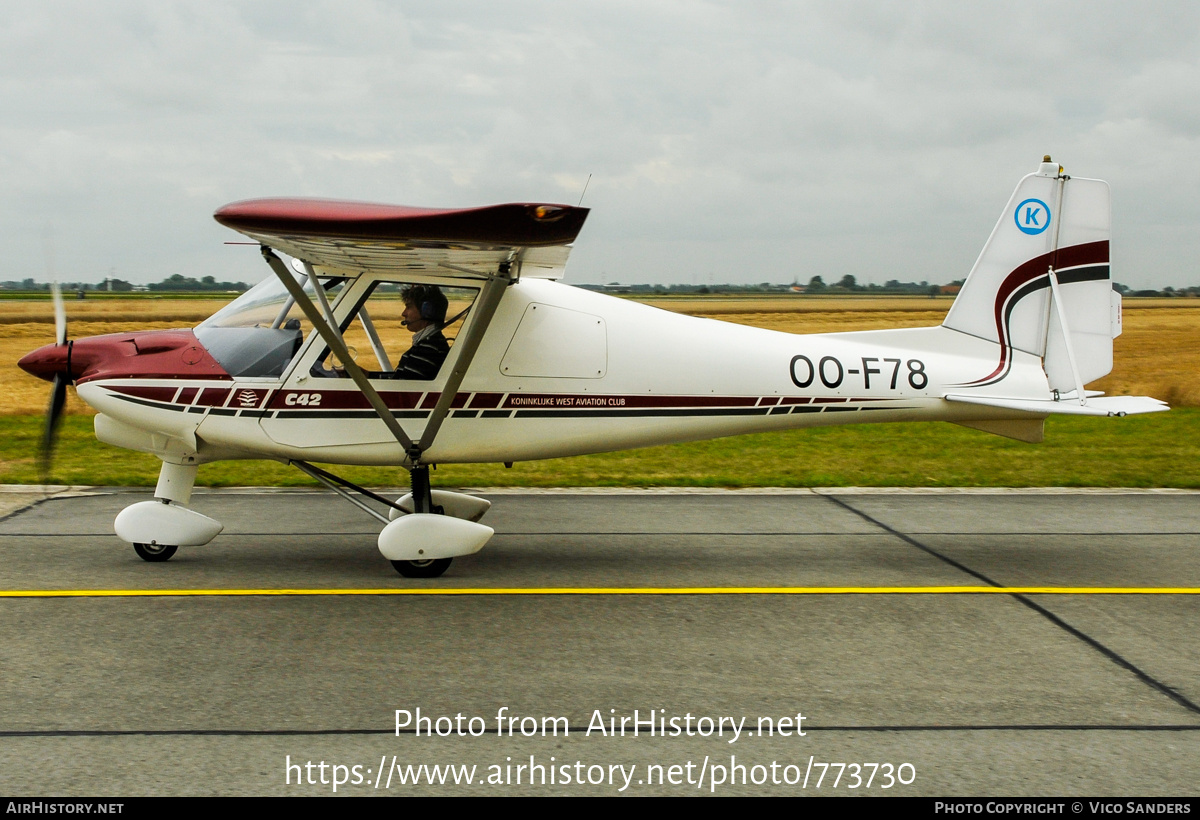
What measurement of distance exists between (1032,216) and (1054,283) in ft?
1.79

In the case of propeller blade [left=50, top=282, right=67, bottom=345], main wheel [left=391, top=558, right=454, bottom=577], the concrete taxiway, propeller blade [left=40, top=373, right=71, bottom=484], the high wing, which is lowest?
the concrete taxiway

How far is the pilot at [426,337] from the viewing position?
700 centimetres

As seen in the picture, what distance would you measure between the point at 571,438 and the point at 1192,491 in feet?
24.1

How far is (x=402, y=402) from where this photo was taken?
6.96 m

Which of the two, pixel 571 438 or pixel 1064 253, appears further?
pixel 1064 253

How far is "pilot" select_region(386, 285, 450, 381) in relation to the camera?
23.0ft

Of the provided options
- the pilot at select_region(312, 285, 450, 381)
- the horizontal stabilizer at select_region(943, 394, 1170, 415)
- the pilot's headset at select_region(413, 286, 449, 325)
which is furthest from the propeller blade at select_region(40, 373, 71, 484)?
the horizontal stabilizer at select_region(943, 394, 1170, 415)

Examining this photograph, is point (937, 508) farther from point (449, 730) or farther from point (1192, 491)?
point (449, 730)

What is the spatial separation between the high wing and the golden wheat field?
4.01 feet

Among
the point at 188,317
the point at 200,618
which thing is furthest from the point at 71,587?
the point at 188,317

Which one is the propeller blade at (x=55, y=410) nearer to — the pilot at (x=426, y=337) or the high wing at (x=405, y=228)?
the high wing at (x=405, y=228)

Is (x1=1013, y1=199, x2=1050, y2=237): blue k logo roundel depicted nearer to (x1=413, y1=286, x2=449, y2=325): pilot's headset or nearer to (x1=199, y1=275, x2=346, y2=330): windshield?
(x1=413, y1=286, x2=449, y2=325): pilot's headset

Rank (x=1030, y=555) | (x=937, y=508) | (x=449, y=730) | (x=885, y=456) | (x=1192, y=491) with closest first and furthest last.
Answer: (x=449, y=730) < (x=1030, y=555) < (x=937, y=508) < (x=1192, y=491) < (x=885, y=456)

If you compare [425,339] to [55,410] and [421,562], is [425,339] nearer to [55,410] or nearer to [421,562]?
[421,562]
